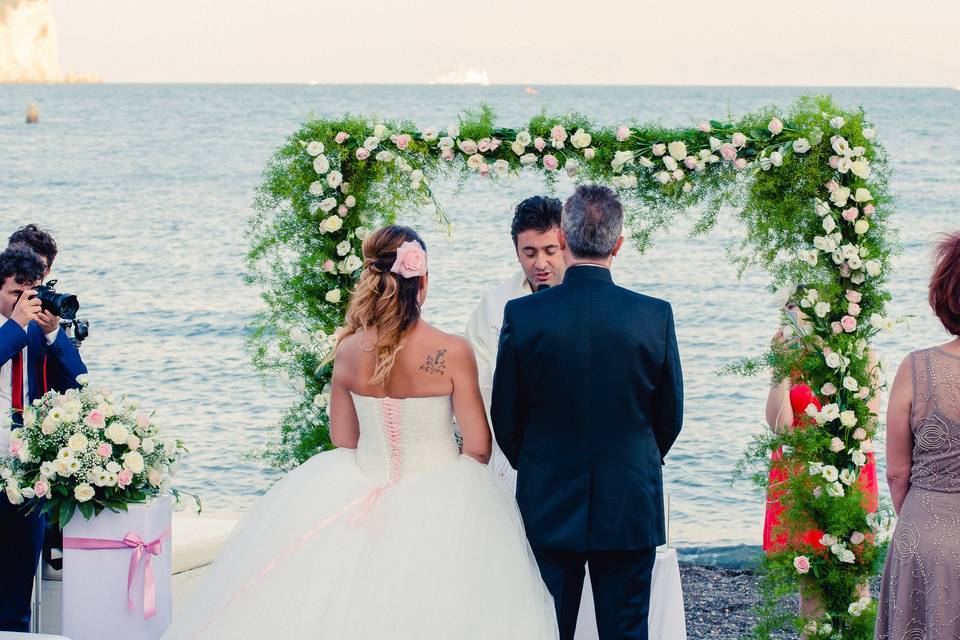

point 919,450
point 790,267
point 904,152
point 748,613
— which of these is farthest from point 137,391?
point 904,152

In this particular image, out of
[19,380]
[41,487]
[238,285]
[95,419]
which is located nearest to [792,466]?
[95,419]

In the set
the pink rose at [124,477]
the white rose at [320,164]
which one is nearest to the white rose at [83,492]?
the pink rose at [124,477]

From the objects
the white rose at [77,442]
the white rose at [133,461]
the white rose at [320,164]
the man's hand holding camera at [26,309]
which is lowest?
the white rose at [133,461]

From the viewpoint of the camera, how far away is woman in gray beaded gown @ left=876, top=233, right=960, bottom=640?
3129mm

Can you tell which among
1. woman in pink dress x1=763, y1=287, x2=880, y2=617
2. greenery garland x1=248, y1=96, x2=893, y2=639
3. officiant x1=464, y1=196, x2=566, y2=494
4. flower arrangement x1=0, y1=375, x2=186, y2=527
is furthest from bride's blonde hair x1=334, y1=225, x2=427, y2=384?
woman in pink dress x1=763, y1=287, x2=880, y2=617

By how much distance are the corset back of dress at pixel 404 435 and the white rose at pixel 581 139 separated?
169cm

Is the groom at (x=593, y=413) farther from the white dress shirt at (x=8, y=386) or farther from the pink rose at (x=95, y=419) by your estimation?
the white dress shirt at (x=8, y=386)

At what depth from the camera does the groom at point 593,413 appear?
338 centimetres

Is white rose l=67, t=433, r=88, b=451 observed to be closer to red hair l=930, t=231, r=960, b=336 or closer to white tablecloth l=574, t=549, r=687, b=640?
white tablecloth l=574, t=549, r=687, b=640

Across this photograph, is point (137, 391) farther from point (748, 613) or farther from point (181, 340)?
point (748, 613)

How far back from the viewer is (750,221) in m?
4.79

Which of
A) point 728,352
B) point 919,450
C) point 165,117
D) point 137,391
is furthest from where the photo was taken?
point 165,117

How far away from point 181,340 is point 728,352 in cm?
740

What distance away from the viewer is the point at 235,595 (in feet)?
11.4
